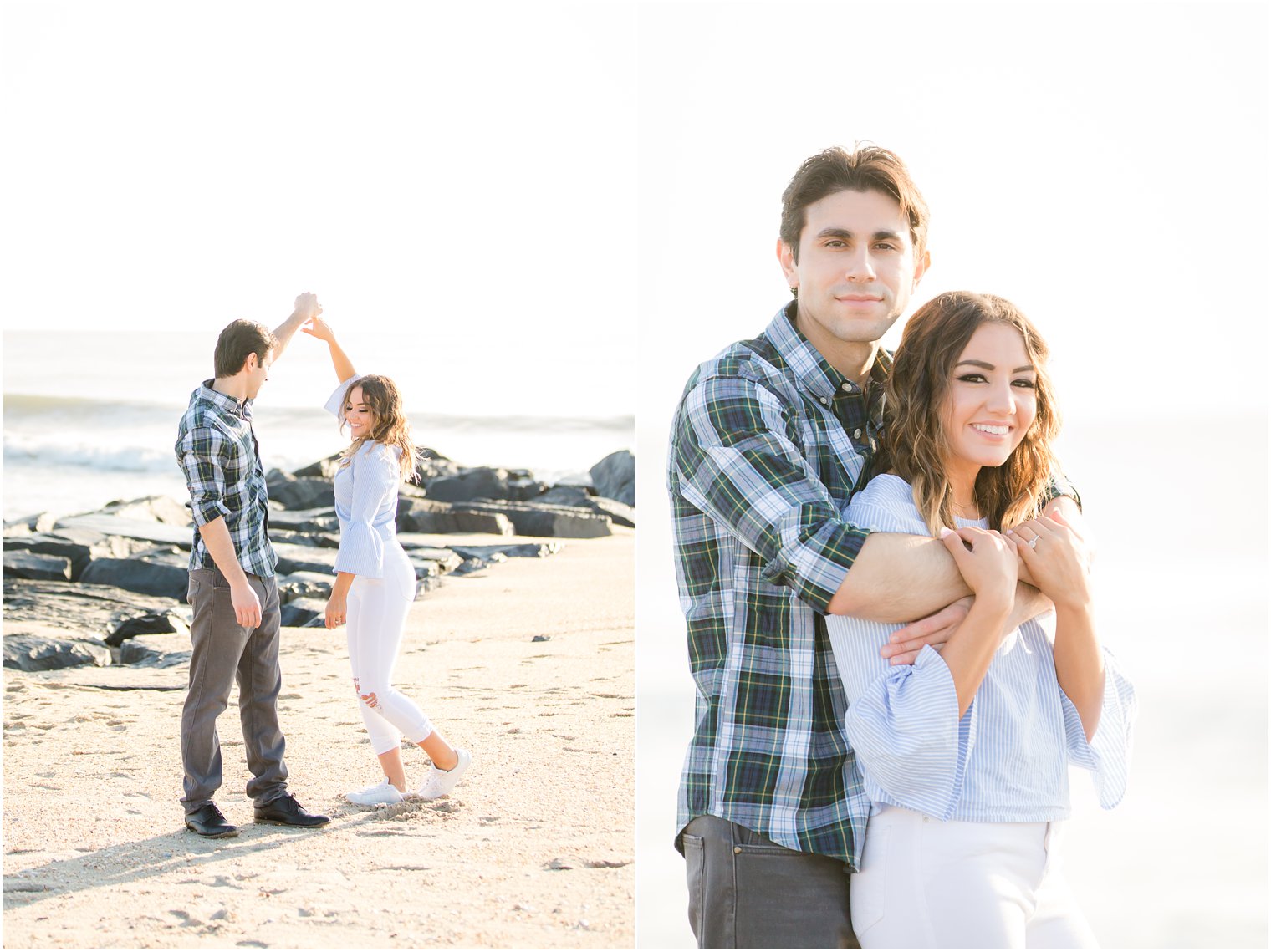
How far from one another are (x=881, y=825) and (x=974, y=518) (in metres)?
0.59

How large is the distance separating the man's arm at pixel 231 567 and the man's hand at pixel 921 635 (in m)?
2.73

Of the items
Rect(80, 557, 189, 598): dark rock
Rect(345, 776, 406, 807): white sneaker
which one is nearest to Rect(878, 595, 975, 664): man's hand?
Rect(345, 776, 406, 807): white sneaker

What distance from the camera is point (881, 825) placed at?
6.96 ft

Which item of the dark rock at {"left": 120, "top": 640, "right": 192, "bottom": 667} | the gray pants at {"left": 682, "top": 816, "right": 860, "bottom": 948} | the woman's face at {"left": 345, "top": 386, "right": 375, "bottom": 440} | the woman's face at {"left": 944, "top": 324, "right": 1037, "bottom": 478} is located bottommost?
the dark rock at {"left": 120, "top": 640, "right": 192, "bottom": 667}

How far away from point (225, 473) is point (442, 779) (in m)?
1.42

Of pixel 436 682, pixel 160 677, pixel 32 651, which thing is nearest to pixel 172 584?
pixel 32 651

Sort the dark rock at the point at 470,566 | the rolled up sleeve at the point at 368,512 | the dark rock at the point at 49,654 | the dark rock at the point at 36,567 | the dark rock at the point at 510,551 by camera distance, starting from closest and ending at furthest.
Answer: the rolled up sleeve at the point at 368,512 → the dark rock at the point at 49,654 → the dark rock at the point at 36,567 → the dark rock at the point at 470,566 → the dark rock at the point at 510,551

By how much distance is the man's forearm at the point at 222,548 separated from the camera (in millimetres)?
4262

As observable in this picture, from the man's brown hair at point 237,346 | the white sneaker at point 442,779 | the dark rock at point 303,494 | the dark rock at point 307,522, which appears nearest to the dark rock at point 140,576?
the dark rock at point 307,522

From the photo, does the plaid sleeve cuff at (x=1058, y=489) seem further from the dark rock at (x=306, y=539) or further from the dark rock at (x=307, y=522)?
the dark rock at (x=307, y=522)

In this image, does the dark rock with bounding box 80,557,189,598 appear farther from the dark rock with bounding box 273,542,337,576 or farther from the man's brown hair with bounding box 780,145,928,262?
the man's brown hair with bounding box 780,145,928,262

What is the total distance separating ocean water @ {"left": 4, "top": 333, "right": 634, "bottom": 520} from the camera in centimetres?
1756

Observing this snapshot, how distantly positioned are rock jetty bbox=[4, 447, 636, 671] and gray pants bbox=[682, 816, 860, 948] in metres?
4.07

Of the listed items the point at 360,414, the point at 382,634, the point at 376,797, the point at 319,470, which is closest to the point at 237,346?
the point at 360,414
